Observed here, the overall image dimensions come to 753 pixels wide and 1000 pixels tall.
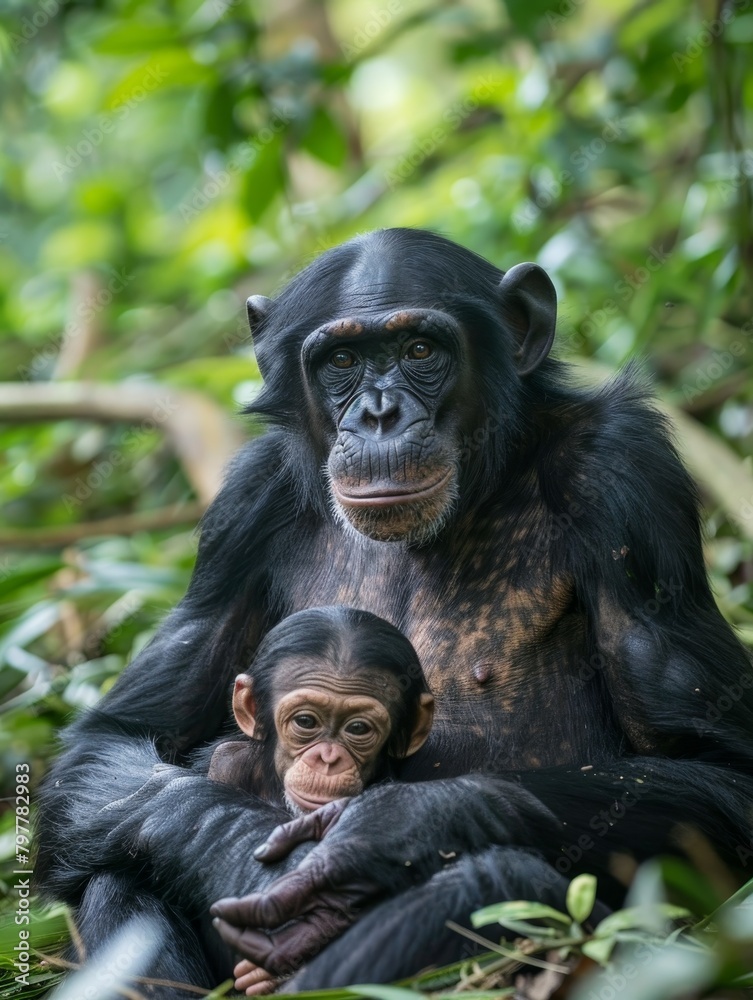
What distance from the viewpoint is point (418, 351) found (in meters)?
5.34

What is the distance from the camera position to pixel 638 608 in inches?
193

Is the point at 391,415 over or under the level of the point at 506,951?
over

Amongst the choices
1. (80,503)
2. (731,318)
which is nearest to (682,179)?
(731,318)

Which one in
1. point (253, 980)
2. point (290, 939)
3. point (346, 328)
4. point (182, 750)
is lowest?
point (182, 750)

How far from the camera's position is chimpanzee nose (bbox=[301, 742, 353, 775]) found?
465 cm

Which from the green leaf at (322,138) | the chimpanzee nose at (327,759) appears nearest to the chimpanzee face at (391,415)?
the chimpanzee nose at (327,759)

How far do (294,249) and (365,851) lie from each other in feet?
26.9

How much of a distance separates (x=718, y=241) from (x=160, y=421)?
13.5ft

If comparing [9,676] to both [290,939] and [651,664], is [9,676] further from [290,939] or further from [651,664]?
[651,664]

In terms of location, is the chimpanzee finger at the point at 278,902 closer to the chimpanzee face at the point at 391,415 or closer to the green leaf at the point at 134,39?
the chimpanzee face at the point at 391,415

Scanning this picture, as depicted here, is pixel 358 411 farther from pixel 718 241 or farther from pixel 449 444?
pixel 718 241

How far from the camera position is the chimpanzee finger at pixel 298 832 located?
4336 millimetres

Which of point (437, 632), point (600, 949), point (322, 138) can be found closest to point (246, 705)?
point (437, 632)

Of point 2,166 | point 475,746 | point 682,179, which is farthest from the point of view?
point 2,166
